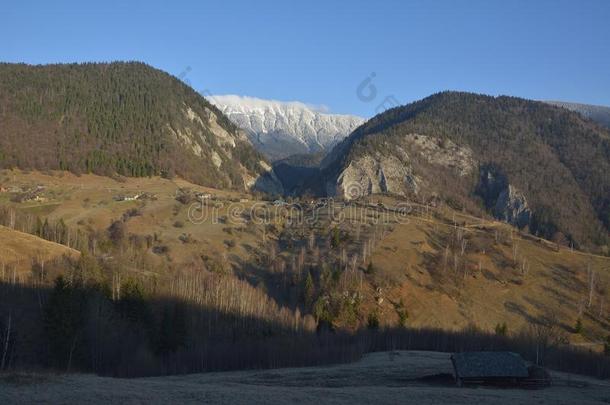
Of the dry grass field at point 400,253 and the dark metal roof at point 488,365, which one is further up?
the dry grass field at point 400,253

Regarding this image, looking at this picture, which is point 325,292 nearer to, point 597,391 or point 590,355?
point 590,355

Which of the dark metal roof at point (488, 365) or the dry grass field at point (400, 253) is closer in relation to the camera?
the dark metal roof at point (488, 365)

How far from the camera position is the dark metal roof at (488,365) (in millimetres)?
37688

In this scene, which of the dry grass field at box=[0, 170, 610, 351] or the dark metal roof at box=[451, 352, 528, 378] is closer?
the dark metal roof at box=[451, 352, 528, 378]

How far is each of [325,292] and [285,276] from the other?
962 centimetres

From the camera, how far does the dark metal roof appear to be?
3769 cm

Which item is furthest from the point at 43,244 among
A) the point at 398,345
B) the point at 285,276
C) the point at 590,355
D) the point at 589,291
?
the point at 589,291

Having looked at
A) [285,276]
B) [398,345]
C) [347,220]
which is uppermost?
[347,220]

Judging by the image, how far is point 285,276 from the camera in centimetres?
9525

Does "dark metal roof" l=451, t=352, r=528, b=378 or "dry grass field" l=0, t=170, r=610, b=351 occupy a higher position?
"dry grass field" l=0, t=170, r=610, b=351

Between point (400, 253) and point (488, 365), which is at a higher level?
point (400, 253)

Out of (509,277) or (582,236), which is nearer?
(509,277)

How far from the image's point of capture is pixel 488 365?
3819 centimetres

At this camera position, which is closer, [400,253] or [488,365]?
[488,365]
